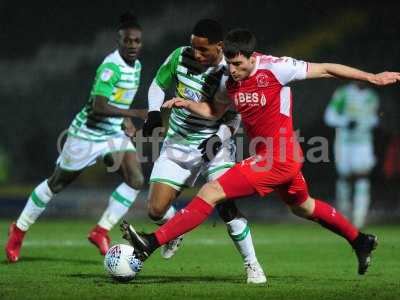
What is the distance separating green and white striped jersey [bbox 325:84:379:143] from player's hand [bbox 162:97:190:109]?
26.9 ft

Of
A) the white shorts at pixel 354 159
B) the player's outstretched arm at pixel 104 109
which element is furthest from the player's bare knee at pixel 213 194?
the white shorts at pixel 354 159

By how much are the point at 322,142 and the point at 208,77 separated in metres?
7.96

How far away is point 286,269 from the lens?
28.2ft

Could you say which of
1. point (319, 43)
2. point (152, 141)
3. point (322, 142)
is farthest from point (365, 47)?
point (152, 141)

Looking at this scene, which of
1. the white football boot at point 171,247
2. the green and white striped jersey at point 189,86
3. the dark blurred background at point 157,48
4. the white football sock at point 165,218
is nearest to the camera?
the green and white striped jersey at point 189,86

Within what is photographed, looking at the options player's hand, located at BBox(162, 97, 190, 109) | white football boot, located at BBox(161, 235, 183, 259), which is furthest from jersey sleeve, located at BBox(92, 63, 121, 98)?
player's hand, located at BBox(162, 97, 190, 109)

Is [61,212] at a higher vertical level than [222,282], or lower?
lower

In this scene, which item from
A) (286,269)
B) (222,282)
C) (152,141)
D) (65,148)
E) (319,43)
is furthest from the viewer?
(319,43)

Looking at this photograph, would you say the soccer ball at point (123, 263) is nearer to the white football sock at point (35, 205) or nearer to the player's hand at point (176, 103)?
the player's hand at point (176, 103)

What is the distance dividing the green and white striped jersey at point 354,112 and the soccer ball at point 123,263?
28.6ft

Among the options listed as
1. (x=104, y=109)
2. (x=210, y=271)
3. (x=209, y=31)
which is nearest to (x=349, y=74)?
(x=209, y=31)

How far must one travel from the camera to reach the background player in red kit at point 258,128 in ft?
22.8

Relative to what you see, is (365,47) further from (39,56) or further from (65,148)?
(65,148)

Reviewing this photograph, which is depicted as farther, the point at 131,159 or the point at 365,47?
the point at 365,47
